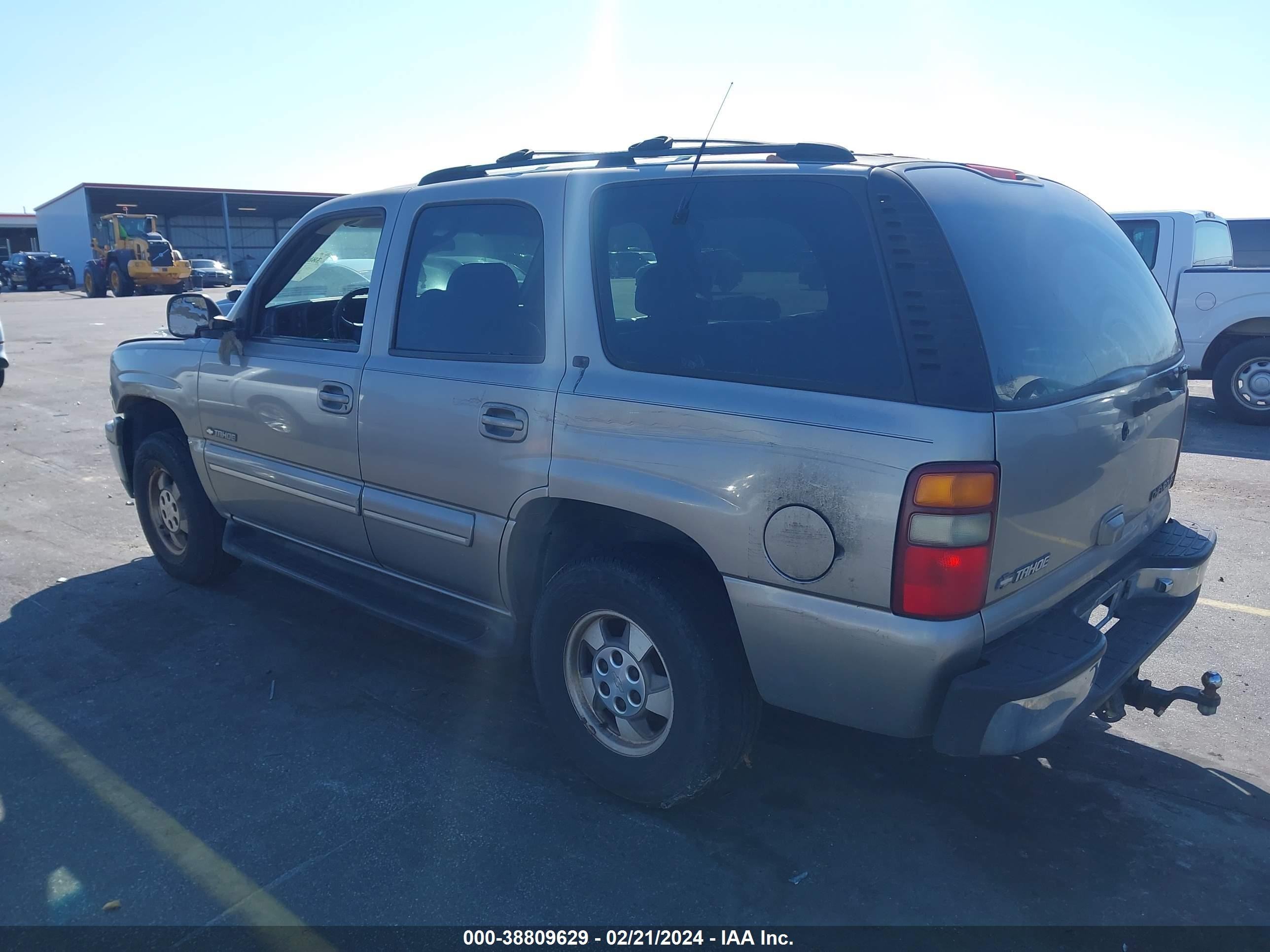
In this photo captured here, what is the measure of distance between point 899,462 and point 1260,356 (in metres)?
9.23

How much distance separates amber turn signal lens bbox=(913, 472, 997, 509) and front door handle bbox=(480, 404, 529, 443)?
1376 millimetres

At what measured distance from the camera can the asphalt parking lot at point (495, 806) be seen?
9.00 feet

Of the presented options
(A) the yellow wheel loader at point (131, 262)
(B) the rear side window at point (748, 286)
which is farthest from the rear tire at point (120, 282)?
(B) the rear side window at point (748, 286)

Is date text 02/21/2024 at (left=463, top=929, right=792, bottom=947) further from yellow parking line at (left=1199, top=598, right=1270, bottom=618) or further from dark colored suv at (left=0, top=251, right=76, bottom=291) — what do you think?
dark colored suv at (left=0, top=251, right=76, bottom=291)

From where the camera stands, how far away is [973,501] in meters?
2.42

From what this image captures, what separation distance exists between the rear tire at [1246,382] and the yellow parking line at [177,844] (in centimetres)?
1030

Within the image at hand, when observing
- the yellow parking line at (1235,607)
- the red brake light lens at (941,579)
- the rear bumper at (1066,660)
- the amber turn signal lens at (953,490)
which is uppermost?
the amber turn signal lens at (953,490)

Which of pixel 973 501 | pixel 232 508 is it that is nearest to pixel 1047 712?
pixel 973 501

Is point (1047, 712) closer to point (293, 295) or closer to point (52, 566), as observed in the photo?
point (293, 295)

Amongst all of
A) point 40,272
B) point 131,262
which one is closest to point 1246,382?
point 131,262

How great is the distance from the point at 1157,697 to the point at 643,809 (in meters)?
1.74

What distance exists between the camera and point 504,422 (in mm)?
3301

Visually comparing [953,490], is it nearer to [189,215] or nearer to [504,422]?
[504,422]

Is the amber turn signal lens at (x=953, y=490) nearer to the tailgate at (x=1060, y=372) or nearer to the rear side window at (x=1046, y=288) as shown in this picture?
the tailgate at (x=1060, y=372)
